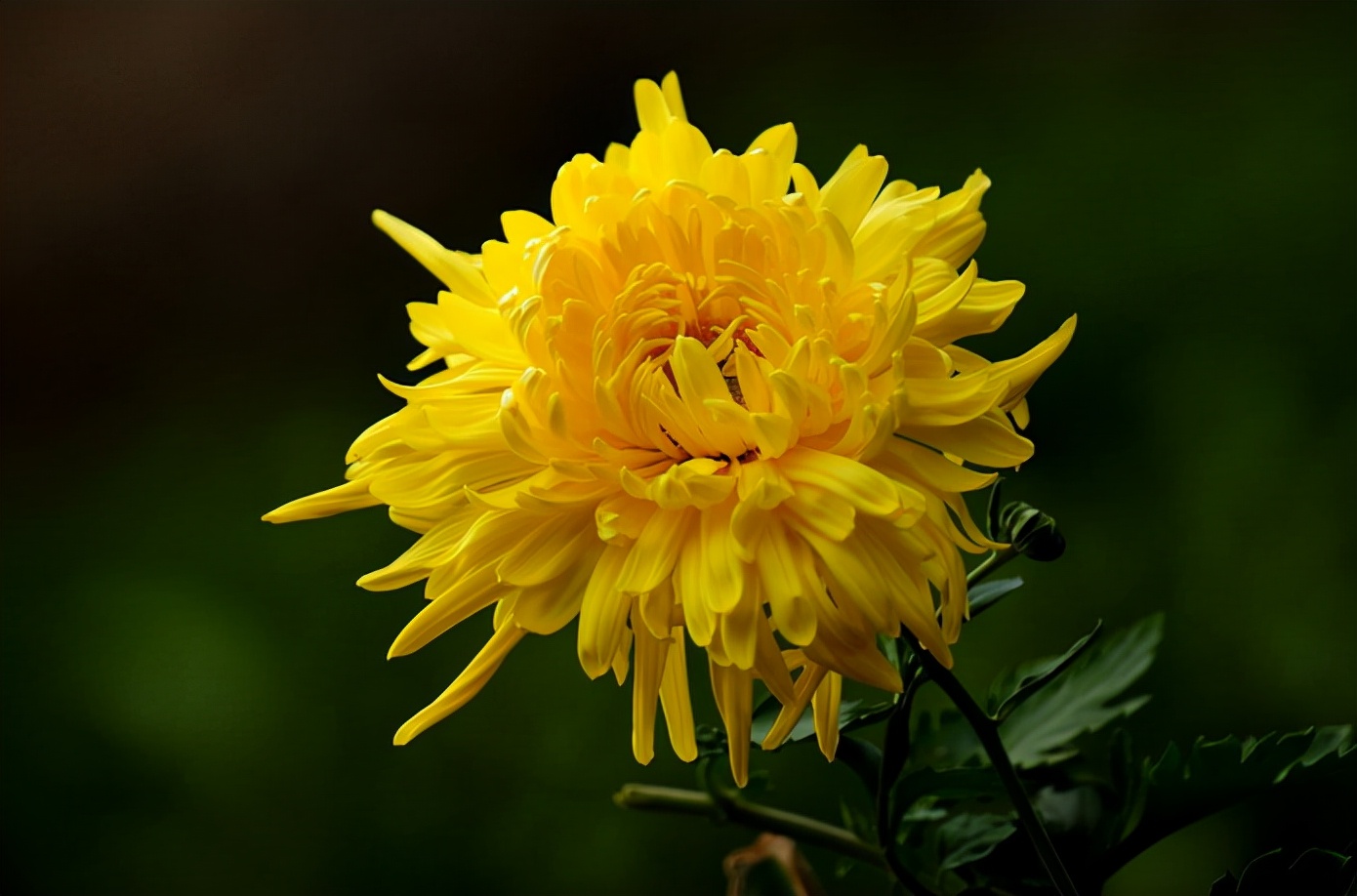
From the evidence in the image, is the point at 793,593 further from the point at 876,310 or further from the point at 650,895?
the point at 650,895

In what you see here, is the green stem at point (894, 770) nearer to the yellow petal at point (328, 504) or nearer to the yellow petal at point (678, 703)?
the yellow petal at point (678, 703)

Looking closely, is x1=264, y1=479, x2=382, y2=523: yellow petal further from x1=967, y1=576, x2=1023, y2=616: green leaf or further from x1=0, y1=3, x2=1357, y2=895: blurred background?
x1=0, y1=3, x2=1357, y2=895: blurred background

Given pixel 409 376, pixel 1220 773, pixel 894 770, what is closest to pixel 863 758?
pixel 894 770

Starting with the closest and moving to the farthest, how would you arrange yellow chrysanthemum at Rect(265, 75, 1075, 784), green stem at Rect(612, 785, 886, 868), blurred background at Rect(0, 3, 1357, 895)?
yellow chrysanthemum at Rect(265, 75, 1075, 784) < green stem at Rect(612, 785, 886, 868) < blurred background at Rect(0, 3, 1357, 895)

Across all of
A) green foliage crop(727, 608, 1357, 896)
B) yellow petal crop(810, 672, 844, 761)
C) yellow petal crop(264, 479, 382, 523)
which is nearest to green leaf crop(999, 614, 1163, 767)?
green foliage crop(727, 608, 1357, 896)

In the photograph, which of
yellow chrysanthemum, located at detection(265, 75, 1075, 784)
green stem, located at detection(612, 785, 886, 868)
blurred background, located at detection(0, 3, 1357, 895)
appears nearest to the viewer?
yellow chrysanthemum, located at detection(265, 75, 1075, 784)

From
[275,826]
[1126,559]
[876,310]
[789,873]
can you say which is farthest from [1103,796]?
[275,826]

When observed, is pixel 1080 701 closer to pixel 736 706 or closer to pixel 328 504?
pixel 736 706
